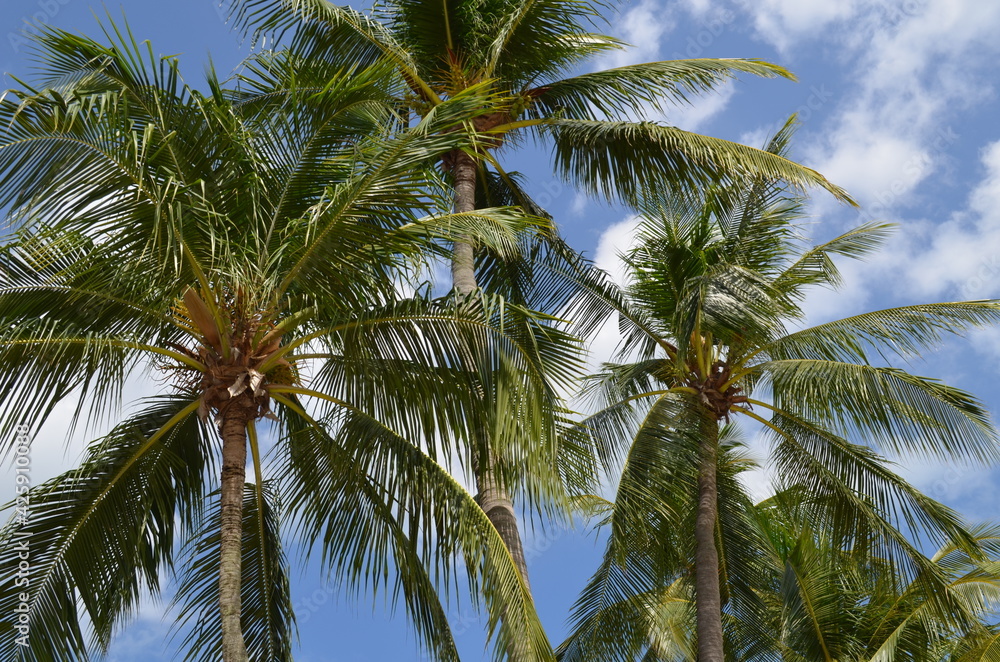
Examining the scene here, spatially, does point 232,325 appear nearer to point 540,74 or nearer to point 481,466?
point 481,466

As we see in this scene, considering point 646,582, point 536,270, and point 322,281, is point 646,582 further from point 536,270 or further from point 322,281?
point 322,281

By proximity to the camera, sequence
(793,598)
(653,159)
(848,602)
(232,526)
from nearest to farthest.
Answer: (232,526)
(653,159)
(793,598)
(848,602)

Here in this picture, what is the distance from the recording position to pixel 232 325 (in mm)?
8273

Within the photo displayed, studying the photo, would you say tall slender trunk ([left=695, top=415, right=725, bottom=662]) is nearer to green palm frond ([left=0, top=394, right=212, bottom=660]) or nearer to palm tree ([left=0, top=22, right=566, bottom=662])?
palm tree ([left=0, top=22, right=566, bottom=662])

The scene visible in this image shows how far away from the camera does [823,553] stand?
49.8 feet

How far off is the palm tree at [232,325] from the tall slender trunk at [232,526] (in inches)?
0.6

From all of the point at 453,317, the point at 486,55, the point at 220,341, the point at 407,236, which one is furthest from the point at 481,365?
the point at 486,55

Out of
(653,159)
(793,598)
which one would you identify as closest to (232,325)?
(653,159)

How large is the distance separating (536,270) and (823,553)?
5.36 meters

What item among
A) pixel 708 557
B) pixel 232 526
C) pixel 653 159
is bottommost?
pixel 232 526

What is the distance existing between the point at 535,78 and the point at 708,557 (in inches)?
237

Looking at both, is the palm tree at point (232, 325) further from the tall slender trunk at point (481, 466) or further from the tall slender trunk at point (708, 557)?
the tall slender trunk at point (708, 557)

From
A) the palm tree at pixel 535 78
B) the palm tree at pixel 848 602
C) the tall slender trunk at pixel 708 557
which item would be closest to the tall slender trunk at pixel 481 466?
the palm tree at pixel 535 78

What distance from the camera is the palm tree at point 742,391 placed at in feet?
41.4
